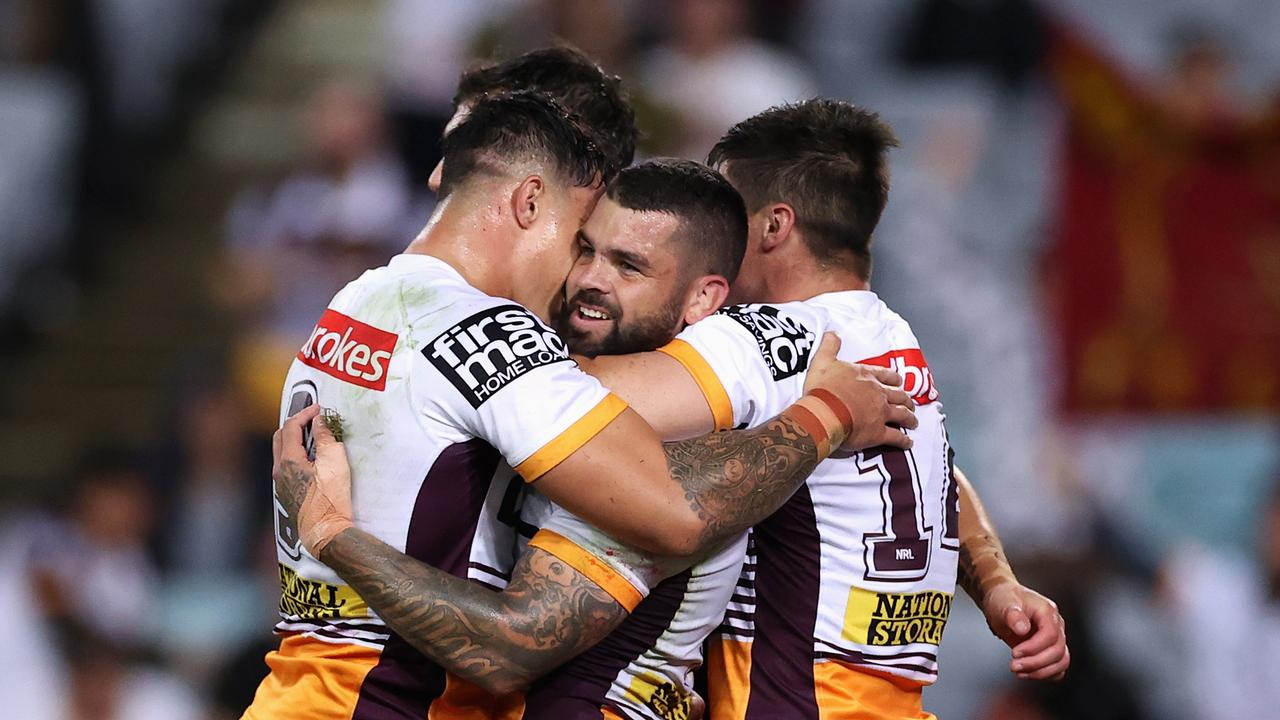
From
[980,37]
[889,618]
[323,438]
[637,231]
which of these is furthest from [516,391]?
[980,37]

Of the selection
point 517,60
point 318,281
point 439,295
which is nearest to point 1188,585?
point 318,281

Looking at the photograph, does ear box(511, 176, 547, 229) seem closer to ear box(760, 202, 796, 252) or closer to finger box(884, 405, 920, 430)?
ear box(760, 202, 796, 252)

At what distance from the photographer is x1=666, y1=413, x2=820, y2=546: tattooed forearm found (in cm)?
352

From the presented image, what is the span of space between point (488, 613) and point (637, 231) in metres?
0.97

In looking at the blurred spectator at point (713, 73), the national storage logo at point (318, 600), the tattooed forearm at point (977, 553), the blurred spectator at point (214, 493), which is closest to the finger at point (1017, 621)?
the tattooed forearm at point (977, 553)

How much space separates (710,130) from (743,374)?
551 cm

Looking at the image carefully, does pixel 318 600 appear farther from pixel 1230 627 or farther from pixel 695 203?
pixel 1230 627

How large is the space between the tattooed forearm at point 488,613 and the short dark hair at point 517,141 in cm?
96

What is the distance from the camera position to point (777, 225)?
4152 millimetres

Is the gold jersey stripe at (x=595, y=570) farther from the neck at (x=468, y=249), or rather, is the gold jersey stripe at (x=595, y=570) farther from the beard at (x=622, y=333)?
the neck at (x=468, y=249)

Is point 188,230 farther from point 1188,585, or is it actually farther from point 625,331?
point 625,331

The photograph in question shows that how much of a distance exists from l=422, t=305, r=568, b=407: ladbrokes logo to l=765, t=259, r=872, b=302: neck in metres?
0.74

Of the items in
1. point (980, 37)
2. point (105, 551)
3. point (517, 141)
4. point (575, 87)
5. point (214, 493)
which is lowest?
point (105, 551)

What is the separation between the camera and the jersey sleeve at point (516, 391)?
137 inches
